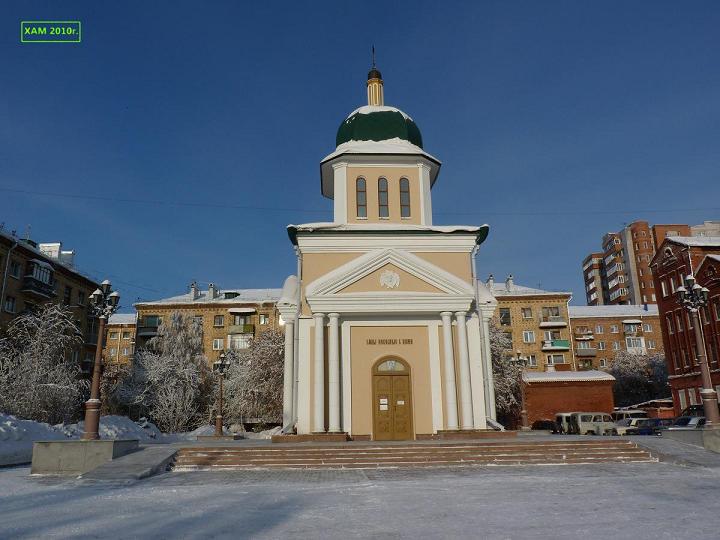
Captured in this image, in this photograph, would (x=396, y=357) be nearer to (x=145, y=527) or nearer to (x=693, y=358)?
(x=145, y=527)

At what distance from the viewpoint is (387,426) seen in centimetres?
2030

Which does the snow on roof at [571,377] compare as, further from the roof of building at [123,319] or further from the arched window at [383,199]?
the roof of building at [123,319]

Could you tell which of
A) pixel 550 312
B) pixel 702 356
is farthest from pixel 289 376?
pixel 550 312

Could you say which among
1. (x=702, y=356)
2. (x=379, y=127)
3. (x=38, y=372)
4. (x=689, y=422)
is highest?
(x=379, y=127)

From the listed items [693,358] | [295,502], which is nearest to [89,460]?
[295,502]

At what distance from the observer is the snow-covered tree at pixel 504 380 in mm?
37531

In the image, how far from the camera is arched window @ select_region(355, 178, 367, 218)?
2402 cm

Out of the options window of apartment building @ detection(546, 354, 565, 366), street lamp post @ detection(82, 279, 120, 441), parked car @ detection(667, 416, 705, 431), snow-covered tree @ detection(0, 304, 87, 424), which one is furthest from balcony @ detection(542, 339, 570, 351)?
street lamp post @ detection(82, 279, 120, 441)

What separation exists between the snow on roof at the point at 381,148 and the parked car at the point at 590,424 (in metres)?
17.4

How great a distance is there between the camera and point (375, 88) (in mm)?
26922

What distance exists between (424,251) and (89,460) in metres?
13.5

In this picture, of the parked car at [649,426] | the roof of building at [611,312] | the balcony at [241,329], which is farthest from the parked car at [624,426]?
the balcony at [241,329]

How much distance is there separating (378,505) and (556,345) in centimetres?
5367

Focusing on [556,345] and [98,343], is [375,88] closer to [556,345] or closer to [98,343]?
[98,343]
